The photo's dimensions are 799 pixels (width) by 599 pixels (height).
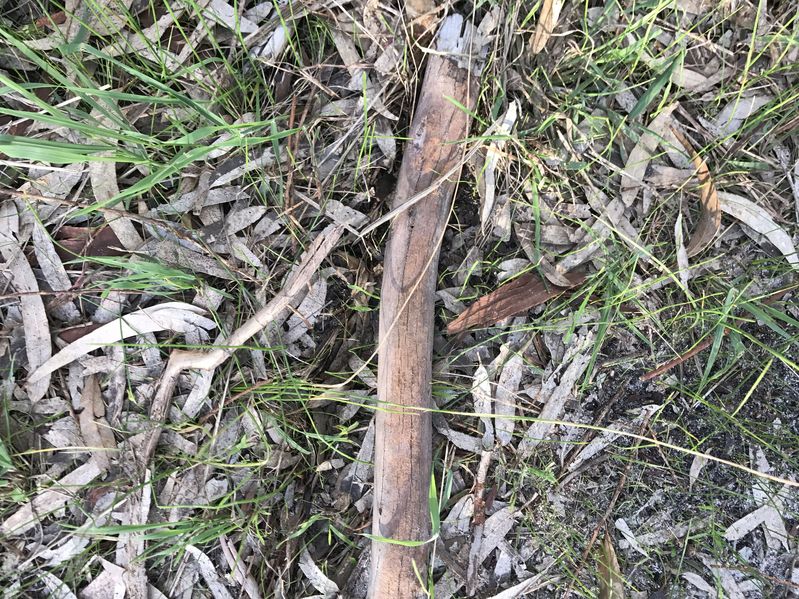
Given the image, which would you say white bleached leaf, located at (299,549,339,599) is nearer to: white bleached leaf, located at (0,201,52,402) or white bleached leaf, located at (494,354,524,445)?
white bleached leaf, located at (494,354,524,445)

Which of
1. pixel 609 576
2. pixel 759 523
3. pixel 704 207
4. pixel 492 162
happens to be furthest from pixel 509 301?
pixel 759 523

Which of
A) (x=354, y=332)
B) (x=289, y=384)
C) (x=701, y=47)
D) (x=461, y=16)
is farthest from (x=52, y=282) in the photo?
(x=701, y=47)

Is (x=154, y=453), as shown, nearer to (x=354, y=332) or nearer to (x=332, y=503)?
(x=332, y=503)

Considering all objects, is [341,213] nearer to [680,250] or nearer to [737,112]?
[680,250]

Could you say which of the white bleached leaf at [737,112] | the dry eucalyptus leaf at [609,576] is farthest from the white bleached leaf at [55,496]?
the white bleached leaf at [737,112]

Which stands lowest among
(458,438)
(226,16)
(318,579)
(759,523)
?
(759,523)

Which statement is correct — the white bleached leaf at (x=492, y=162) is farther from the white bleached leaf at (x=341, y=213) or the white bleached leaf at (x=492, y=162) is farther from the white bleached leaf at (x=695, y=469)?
the white bleached leaf at (x=695, y=469)
